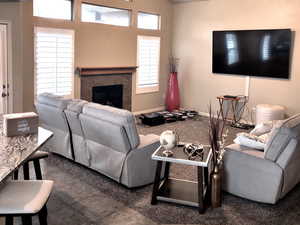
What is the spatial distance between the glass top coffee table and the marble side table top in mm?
1133

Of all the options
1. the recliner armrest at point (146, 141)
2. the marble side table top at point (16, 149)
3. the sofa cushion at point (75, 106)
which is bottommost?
the recliner armrest at point (146, 141)

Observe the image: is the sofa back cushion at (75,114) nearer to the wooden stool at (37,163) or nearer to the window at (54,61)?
the wooden stool at (37,163)

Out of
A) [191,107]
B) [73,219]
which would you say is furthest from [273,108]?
[73,219]

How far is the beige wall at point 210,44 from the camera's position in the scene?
6918 millimetres

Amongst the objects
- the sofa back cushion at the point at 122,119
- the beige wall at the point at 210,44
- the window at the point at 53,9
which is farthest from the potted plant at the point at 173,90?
the sofa back cushion at the point at 122,119

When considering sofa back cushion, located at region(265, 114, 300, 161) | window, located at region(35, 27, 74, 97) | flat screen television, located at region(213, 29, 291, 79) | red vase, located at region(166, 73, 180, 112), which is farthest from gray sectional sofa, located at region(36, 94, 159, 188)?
red vase, located at region(166, 73, 180, 112)

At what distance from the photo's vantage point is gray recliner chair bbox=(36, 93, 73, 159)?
15.0 feet

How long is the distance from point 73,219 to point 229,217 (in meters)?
1.51

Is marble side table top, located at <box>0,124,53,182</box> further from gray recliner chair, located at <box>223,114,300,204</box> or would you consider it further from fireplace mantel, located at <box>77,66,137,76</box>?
fireplace mantel, located at <box>77,66,137,76</box>

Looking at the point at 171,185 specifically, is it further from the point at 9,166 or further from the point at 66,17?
the point at 66,17

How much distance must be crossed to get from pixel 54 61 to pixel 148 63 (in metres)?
2.71

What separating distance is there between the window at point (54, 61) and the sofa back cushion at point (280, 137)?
4.36m

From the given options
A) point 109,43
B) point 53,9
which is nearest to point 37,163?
point 53,9

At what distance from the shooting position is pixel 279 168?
3.48m
